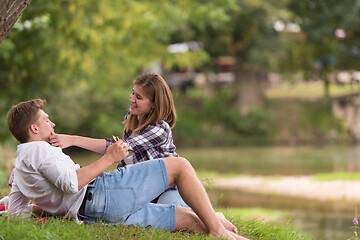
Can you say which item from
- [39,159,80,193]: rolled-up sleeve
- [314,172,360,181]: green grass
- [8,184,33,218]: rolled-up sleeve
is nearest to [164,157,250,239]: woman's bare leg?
[39,159,80,193]: rolled-up sleeve

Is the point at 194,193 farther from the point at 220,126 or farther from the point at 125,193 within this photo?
the point at 220,126

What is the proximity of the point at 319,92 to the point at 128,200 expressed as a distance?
2944 cm

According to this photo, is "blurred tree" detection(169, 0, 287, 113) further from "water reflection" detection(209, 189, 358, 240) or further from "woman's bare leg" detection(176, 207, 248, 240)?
"woman's bare leg" detection(176, 207, 248, 240)

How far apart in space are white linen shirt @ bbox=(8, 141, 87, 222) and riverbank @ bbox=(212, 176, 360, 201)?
364 inches

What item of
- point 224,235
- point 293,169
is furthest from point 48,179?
point 293,169

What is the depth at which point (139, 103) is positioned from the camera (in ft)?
15.9

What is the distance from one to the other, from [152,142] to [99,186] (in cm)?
62

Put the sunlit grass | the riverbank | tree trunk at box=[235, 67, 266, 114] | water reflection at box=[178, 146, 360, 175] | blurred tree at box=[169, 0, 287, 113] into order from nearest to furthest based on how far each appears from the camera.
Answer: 1. the riverbank
2. water reflection at box=[178, 146, 360, 175]
3. blurred tree at box=[169, 0, 287, 113]
4. tree trunk at box=[235, 67, 266, 114]
5. the sunlit grass

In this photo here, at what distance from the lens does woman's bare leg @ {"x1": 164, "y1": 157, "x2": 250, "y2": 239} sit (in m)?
4.27

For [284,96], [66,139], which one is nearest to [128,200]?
[66,139]

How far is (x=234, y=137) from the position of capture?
92.0ft

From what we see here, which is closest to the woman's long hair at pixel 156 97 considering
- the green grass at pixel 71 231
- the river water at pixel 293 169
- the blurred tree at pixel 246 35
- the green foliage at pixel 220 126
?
the green grass at pixel 71 231

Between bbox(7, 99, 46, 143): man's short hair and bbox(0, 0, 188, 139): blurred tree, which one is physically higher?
bbox(0, 0, 188, 139): blurred tree

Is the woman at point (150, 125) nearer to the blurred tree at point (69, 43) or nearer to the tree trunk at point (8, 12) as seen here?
the tree trunk at point (8, 12)
